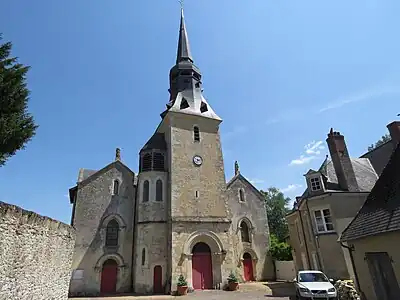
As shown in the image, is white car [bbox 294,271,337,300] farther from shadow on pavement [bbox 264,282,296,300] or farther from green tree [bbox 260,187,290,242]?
green tree [bbox 260,187,290,242]

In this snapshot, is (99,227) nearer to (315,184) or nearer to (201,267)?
(201,267)

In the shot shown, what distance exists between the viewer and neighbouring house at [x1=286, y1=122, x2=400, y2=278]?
1504 cm

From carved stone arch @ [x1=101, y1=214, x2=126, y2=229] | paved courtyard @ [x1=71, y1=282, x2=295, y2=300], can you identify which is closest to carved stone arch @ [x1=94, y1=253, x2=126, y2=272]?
carved stone arch @ [x1=101, y1=214, x2=126, y2=229]

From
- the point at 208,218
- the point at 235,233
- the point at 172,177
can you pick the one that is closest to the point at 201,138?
the point at 172,177

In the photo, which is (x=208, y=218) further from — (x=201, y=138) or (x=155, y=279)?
(x=201, y=138)

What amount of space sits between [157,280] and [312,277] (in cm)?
1068

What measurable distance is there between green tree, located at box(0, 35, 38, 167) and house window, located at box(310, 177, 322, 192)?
645 inches

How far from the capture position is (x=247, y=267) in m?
22.1

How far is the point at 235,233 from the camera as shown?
22.6 meters

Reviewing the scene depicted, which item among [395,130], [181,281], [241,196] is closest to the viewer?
[395,130]

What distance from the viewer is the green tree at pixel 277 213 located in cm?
3809

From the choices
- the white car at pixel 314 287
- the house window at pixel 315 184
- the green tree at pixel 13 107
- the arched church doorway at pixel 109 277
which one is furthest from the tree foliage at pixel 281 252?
the green tree at pixel 13 107

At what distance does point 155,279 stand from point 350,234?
1305cm

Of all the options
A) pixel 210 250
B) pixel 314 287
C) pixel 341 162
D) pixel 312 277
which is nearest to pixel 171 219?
pixel 210 250
